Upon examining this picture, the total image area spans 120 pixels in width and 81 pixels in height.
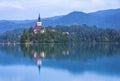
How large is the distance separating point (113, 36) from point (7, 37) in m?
50.5

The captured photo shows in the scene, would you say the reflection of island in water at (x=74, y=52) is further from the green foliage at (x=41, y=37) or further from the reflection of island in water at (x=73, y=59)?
the green foliage at (x=41, y=37)

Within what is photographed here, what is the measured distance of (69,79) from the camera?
20.8m

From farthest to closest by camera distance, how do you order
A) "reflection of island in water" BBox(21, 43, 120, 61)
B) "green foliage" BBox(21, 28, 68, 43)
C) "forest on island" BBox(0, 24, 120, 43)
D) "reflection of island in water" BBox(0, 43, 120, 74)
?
1. "forest on island" BBox(0, 24, 120, 43)
2. "green foliage" BBox(21, 28, 68, 43)
3. "reflection of island in water" BBox(21, 43, 120, 61)
4. "reflection of island in water" BBox(0, 43, 120, 74)

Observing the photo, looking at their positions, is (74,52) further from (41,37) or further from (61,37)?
(61,37)

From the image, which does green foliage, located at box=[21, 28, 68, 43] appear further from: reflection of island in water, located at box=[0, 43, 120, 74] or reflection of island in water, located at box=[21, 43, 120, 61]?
reflection of island in water, located at box=[0, 43, 120, 74]

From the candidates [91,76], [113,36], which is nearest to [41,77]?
[91,76]

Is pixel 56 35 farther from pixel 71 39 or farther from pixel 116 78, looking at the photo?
pixel 116 78

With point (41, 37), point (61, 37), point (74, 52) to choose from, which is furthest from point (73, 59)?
point (61, 37)

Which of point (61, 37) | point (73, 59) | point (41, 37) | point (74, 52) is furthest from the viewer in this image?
point (61, 37)

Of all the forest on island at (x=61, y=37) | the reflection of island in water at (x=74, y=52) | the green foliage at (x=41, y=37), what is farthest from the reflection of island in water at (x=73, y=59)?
the forest on island at (x=61, y=37)

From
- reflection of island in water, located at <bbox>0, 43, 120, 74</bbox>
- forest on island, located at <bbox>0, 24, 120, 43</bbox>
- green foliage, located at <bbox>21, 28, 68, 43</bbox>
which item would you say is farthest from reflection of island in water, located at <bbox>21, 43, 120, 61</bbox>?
forest on island, located at <bbox>0, 24, 120, 43</bbox>

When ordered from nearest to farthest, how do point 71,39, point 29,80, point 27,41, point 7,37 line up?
1. point 29,80
2. point 27,41
3. point 71,39
4. point 7,37

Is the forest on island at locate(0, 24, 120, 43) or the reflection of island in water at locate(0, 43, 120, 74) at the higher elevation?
the reflection of island in water at locate(0, 43, 120, 74)

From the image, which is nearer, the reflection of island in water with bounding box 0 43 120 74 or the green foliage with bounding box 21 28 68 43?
the reflection of island in water with bounding box 0 43 120 74
